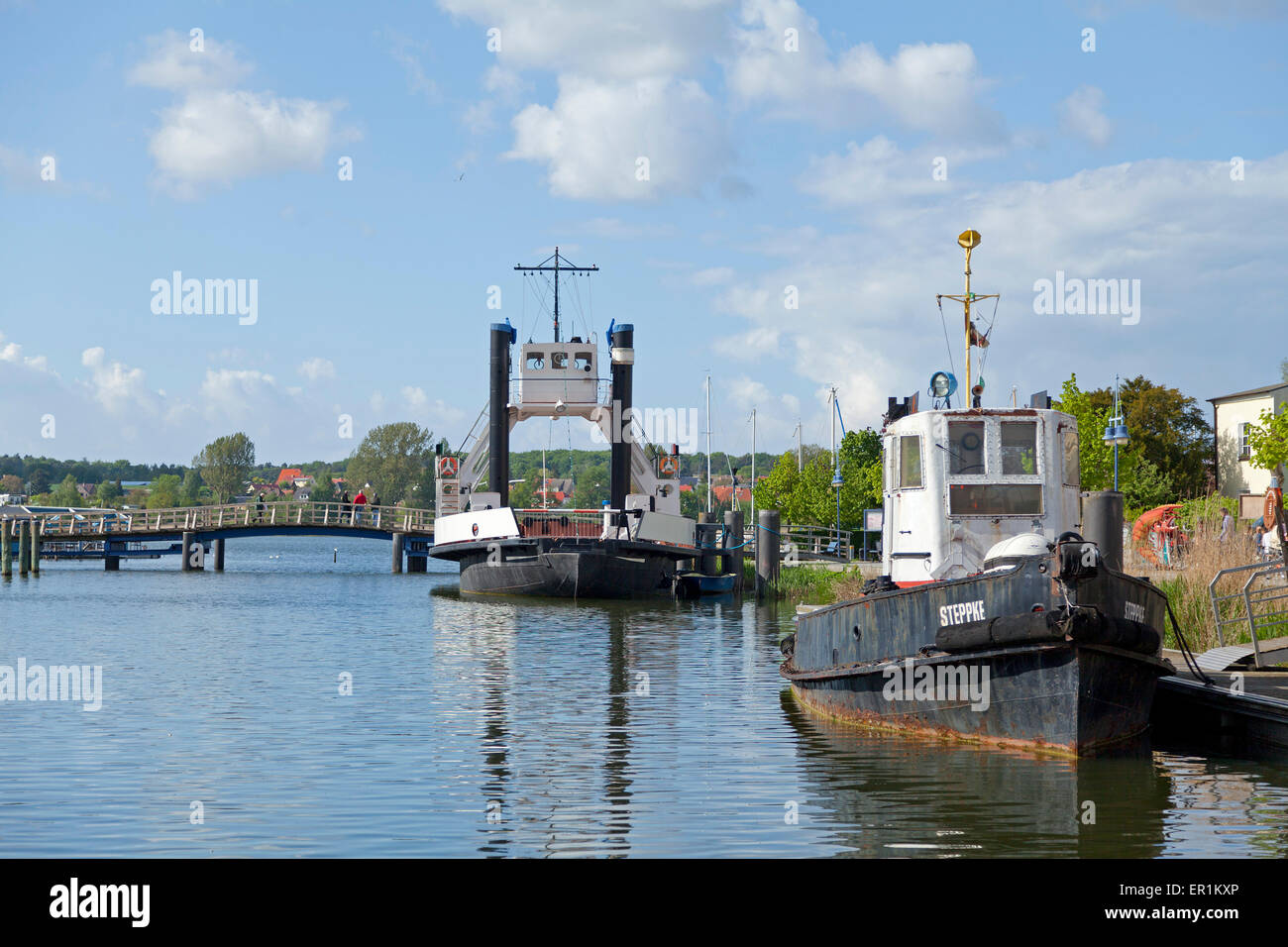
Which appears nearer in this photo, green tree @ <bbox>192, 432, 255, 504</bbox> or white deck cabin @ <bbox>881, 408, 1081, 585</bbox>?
white deck cabin @ <bbox>881, 408, 1081, 585</bbox>

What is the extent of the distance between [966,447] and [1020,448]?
0.56 meters

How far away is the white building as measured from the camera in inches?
2007

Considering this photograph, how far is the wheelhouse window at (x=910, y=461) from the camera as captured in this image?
1399cm

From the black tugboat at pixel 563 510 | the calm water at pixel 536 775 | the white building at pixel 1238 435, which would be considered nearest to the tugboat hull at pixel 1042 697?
the calm water at pixel 536 775

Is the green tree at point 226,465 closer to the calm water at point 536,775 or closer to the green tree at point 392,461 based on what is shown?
the green tree at point 392,461

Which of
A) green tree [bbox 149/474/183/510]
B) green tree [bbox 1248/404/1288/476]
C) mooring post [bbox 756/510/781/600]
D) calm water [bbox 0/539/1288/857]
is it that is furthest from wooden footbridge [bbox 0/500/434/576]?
green tree [bbox 149/474/183/510]

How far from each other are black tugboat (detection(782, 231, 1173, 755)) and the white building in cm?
4007

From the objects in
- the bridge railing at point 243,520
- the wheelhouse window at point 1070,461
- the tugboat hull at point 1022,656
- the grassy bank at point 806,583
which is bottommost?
the grassy bank at point 806,583

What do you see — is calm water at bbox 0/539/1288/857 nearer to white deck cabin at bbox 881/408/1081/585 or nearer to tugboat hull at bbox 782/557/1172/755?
tugboat hull at bbox 782/557/1172/755

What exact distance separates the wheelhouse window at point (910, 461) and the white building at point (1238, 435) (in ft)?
134

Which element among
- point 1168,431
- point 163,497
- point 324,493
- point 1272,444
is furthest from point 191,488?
point 1272,444

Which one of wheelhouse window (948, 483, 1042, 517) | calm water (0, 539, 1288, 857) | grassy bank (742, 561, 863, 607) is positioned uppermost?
wheelhouse window (948, 483, 1042, 517)

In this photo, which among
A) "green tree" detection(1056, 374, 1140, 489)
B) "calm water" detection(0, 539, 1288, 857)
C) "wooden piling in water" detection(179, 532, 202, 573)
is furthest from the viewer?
"wooden piling in water" detection(179, 532, 202, 573)
